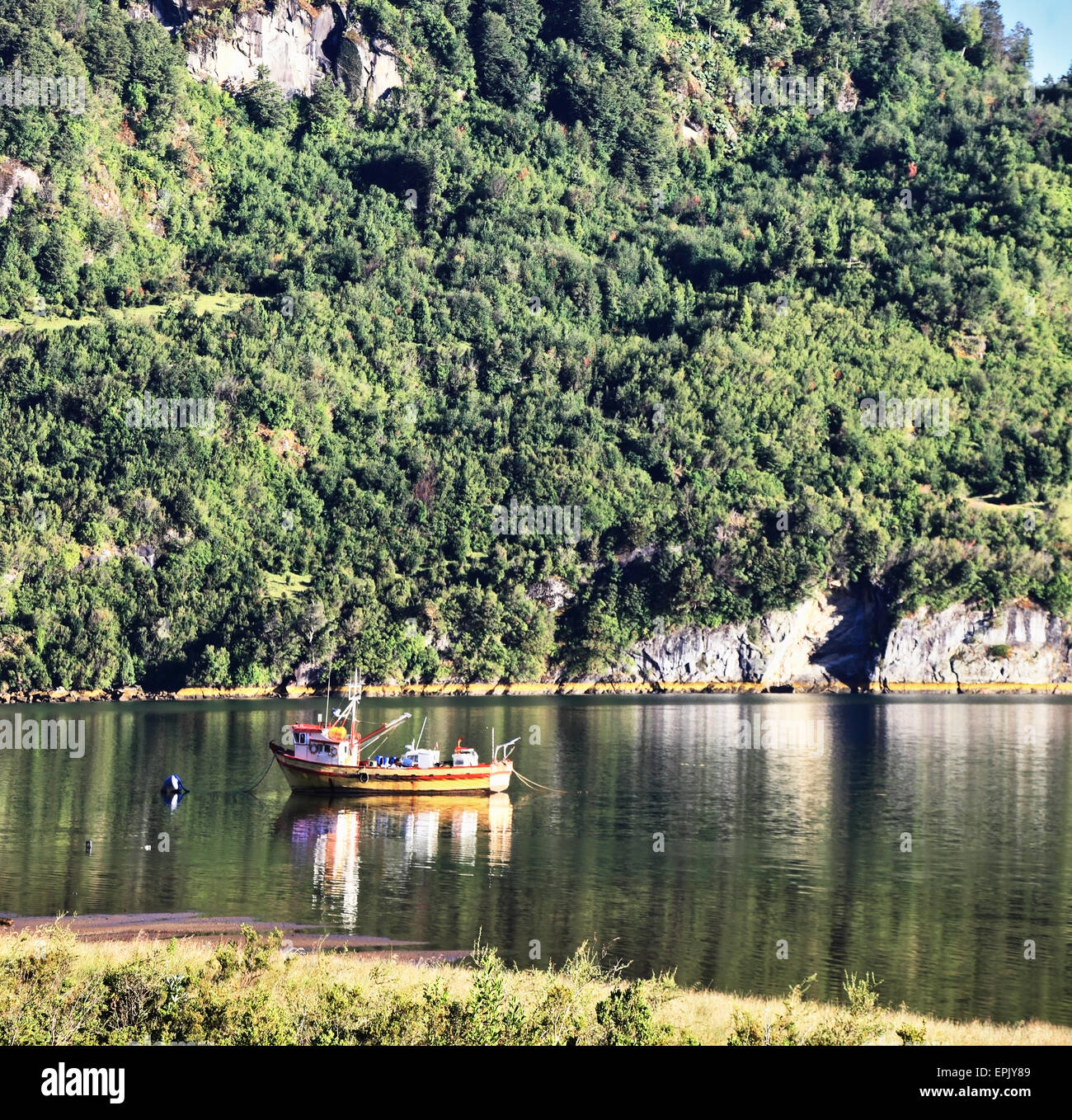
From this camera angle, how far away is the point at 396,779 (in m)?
87.6

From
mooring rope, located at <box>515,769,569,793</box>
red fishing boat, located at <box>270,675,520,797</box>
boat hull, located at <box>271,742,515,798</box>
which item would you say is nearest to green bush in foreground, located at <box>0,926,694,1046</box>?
boat hull, located at <box>271,742,515,798</box>

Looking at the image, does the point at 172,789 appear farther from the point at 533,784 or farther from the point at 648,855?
the point at 648,855

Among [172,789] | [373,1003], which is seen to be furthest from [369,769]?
[373,1003]

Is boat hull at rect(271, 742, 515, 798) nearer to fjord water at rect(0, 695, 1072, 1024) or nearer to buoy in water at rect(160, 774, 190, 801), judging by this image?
fjord water at rect(0, 695, 1072, 1024)

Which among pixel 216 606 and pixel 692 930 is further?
pixel 216 606

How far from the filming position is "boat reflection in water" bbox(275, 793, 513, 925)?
62.8 metres

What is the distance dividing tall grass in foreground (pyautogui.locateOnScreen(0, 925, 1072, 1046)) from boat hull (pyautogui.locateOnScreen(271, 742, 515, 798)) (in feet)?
154

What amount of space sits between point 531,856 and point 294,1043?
40615mm

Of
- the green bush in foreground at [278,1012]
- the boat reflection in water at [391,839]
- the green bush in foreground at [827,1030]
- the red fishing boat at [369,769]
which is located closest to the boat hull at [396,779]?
the red fishing boat at [369,769]

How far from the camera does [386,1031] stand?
29.8m

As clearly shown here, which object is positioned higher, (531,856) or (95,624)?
(95,624)
